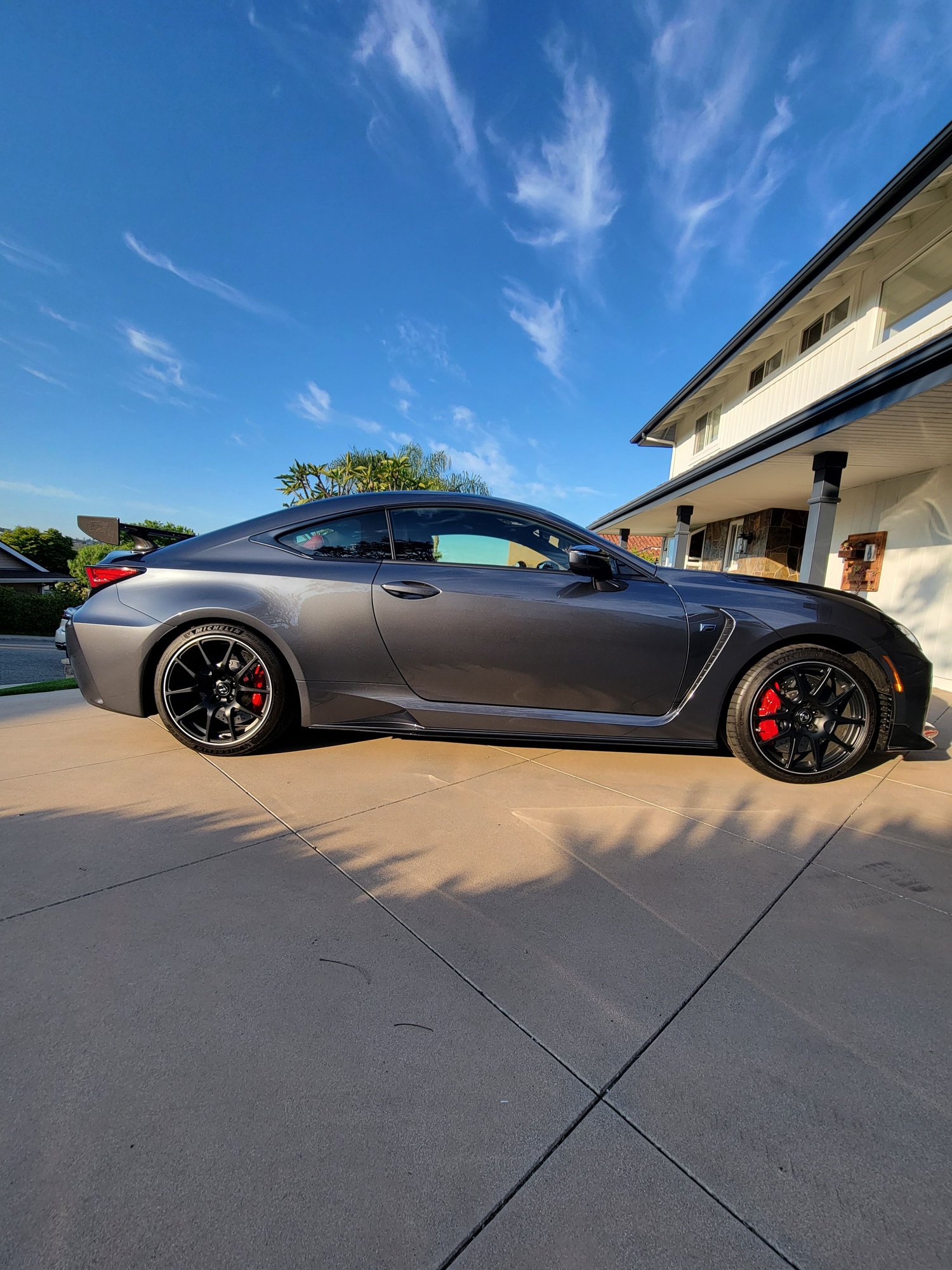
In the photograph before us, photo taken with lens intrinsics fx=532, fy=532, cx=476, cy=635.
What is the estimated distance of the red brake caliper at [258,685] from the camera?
8.80 feet

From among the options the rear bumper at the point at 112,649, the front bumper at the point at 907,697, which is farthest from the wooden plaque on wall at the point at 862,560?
the rear bumper at the point at 112,649

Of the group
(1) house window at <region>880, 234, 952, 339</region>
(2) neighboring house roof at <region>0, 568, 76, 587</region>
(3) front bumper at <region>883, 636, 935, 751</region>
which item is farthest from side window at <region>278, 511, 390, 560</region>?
(2) neighboring house roof at <region>0, 568, 76, 587</region>

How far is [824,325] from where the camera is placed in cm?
869

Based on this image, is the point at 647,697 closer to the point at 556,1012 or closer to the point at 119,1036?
the point at 556,1012

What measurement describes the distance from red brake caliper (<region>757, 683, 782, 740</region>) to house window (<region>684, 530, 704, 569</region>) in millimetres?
11802

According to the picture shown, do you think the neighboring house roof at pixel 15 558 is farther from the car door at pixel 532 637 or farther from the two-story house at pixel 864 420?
the car door at pixel 532 637

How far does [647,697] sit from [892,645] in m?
1.27

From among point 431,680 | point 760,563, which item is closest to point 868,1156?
point 431,680

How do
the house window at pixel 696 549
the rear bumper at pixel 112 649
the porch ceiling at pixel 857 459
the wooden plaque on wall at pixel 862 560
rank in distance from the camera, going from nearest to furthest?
the rear bumper at pixel 112 649 → the porch ceiling at pixel 857 459 → the wooden plaque on wall at pixel 862 560 → the house window at pixel 696 549

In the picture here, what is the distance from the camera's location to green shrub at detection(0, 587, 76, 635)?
19.6 m

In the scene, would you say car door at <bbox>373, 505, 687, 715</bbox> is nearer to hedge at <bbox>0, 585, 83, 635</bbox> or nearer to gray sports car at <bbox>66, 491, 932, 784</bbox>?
gray sports car at <bbox>66, 491, 932, 784</bbox>

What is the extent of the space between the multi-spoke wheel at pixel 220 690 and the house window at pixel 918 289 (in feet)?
28.3

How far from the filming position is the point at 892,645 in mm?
2650

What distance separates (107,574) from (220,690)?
0.84m
